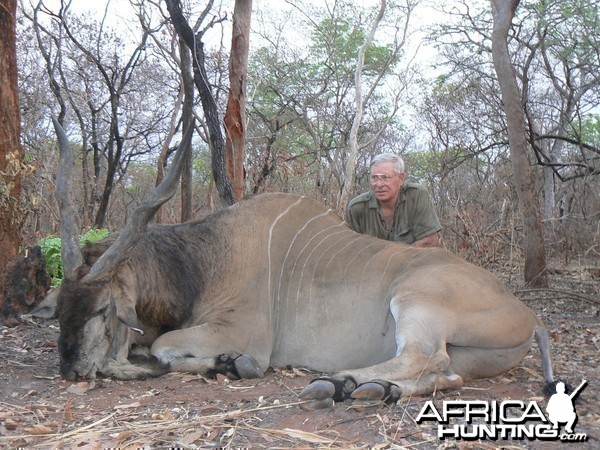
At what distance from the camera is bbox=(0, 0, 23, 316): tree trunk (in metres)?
4.23

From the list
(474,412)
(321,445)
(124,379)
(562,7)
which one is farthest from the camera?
(562,7)

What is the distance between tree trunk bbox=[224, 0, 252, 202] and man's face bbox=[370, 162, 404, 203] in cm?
146

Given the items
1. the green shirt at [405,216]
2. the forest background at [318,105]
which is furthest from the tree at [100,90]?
the green shirt at [405,216]

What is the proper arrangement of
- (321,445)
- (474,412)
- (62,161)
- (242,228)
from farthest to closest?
1. (242,228)
2. (62,161)
3. (474,412)
4. (321,445)

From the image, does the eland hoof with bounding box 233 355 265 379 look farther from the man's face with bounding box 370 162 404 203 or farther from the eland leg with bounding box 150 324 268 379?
the man's face with bounding box 370 162 404 203

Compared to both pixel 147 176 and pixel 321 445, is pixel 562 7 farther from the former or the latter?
pixel 147 176

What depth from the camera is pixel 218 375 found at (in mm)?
3254

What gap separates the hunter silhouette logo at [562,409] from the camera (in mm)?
2316

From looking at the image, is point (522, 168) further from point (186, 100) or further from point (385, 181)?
point (186, 100)

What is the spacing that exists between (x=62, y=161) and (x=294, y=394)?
5.33 ft

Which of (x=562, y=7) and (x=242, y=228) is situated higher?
Result: (x=562, y=7)

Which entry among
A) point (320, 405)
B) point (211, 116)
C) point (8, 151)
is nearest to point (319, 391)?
point (320, 405)

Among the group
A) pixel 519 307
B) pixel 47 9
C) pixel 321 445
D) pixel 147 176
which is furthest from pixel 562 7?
pixel 147 176

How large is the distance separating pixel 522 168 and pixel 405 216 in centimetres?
142
